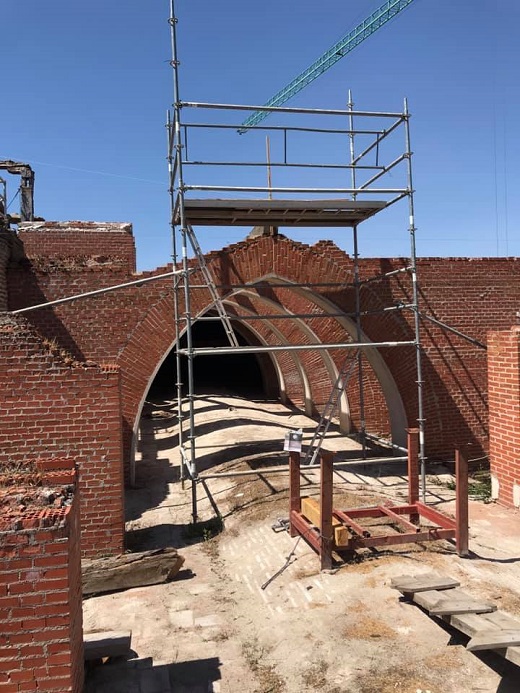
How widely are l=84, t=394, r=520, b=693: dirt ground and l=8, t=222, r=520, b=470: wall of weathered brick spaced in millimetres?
1831

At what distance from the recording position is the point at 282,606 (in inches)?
188

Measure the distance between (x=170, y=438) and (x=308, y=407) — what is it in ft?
13.4

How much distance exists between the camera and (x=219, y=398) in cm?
1711

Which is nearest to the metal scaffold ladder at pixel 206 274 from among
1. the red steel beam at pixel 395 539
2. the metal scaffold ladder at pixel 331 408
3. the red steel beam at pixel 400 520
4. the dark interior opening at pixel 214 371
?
the metal scaffold ladder at pixel 331 408

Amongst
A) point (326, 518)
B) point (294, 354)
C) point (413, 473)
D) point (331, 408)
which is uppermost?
point (294, 354)

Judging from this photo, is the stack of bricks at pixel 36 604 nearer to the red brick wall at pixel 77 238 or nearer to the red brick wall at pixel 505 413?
the red brick wall at pixel 505 413

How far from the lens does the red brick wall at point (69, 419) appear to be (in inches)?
233

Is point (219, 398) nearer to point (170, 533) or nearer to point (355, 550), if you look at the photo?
point (170, 533)

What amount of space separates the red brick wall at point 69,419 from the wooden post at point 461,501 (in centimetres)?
377

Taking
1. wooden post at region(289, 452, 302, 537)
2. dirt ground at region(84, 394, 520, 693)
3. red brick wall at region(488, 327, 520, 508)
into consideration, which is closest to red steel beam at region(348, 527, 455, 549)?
dirt ground at region(84, 394, 520, 693)

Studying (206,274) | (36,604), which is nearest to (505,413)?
(206,274)

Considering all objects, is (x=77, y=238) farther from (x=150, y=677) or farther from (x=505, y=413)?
(x=150, y=677)

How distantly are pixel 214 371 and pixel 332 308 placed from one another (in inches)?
583

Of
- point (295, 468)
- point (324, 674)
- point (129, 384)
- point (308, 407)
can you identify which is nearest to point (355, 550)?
point (295, 468)
